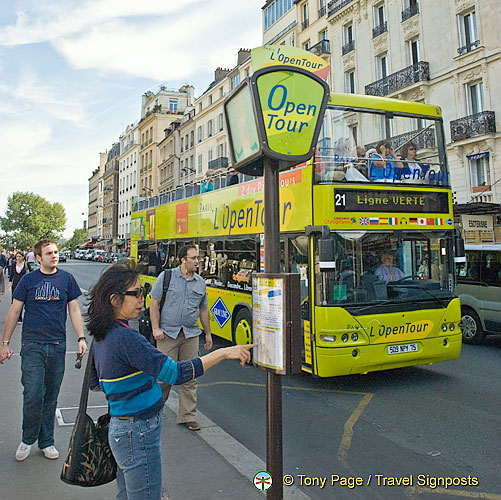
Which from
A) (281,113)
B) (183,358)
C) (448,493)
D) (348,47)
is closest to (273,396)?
(281,113)

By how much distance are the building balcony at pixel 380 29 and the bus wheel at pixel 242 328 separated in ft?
81.4

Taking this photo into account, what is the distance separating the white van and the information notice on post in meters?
8.11

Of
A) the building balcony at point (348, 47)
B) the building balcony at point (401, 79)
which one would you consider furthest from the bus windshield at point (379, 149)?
the building balcony at point (348, 47)

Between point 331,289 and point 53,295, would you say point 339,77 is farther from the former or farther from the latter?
point 53,295

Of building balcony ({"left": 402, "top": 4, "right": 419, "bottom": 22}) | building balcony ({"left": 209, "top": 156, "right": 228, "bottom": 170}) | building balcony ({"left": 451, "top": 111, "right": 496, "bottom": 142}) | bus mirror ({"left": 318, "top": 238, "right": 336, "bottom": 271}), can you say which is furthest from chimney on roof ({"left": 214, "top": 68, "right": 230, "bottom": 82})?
bus mirror ({"left": 318, "top": 238, "right": 336, "bottom": 271})

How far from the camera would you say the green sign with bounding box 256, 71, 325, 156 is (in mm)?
2887

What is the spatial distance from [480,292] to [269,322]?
8836mm

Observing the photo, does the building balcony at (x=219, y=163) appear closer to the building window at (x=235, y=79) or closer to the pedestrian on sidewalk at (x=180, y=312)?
the building window at (x=235, y=79)

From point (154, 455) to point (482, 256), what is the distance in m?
9.65

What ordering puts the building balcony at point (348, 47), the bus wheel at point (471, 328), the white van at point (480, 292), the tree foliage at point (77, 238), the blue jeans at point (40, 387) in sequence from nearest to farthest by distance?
the blue jeans at point (40, 387) < the white van at point (480, 292) < the bus wheel at point (471, 328) < the building balcony at point (348, 47) < the tree foliage at point (77, 238)

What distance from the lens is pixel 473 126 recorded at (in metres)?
22.5

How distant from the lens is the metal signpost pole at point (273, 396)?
108 inches

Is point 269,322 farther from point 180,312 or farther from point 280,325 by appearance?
point 180,312

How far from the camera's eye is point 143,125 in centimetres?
7325
